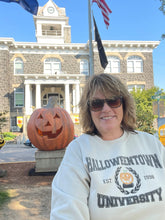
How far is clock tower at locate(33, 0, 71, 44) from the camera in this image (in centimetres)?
2711

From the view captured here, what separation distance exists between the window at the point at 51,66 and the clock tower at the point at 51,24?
370 cm

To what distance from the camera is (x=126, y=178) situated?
1320 mm

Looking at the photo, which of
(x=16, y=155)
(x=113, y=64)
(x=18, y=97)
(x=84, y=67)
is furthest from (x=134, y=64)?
(x=16, y=155)

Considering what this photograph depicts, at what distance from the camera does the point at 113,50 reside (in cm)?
2559

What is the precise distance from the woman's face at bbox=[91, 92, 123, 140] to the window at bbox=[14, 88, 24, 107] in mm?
23418

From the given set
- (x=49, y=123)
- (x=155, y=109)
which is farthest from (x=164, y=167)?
(x=155, y=109)

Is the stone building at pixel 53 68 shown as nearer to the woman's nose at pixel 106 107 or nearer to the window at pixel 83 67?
the window at pixel 83 67

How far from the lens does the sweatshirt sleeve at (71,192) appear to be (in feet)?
3.91

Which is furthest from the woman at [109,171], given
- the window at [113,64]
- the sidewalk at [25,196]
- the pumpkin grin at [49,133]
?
the window at [113,64]

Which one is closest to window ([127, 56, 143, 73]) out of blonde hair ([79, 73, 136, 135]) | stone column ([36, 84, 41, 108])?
stone column ([36, 84, 41, 108])

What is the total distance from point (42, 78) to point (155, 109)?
16760mm

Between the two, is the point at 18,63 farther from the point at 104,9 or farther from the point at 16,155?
the point at 104,9

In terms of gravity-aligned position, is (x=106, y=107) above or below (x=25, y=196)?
above

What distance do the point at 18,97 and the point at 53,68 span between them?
570 centimetres
